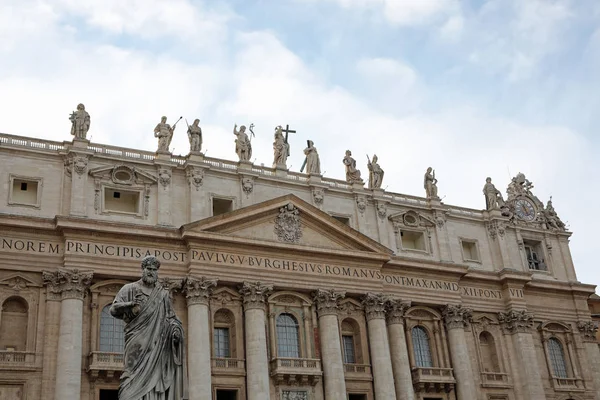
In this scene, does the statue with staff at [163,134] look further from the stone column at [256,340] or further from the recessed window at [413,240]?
the recessed window at [413,240]

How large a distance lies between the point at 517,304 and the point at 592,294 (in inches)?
290

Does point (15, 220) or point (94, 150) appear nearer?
point (15, 220)

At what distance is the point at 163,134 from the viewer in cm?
3516

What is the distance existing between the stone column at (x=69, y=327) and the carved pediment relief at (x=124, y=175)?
475 cm

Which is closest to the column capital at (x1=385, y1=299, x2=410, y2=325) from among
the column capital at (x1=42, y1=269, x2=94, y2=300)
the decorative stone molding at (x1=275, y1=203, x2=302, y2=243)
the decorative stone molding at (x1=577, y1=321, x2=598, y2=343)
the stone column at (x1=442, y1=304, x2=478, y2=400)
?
the stone column at (x1=442, y1=304, x2=478, y2=400)

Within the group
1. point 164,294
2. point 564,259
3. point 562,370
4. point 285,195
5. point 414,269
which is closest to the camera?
point 164,294

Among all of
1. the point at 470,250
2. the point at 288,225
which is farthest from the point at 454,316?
the point at 288,225

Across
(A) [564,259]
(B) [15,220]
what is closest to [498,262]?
(A) [564,259]

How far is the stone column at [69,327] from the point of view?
1123 inches

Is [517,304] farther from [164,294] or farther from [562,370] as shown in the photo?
[164,294]

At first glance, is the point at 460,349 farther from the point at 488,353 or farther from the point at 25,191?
the point at 25,191

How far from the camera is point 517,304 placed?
40.7m

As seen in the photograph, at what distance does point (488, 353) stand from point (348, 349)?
860 cm

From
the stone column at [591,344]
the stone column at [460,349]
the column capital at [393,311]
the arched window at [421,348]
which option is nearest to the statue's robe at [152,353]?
the column capital at [393,311]
